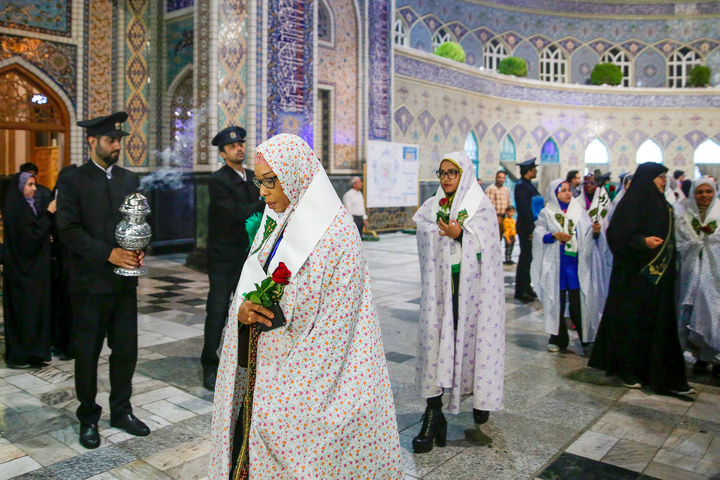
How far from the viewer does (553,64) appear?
70.7 ft

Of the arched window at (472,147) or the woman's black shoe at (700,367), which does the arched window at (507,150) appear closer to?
the arched window at (472,147)

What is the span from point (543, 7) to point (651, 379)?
65.5 ft

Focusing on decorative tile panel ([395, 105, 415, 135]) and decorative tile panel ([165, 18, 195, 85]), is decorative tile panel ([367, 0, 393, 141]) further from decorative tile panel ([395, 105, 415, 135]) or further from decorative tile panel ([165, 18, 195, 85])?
decorative tile panel ([165, 18, 195, 85])

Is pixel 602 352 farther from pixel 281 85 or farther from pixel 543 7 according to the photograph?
pixel 543 7

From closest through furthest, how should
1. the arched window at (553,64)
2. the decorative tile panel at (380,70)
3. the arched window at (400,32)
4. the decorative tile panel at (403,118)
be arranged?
the decorative tile panel at (380,70) → the decorative tile panel at (403,118) → the arched window at (400,32) → the arched window at (553,64)

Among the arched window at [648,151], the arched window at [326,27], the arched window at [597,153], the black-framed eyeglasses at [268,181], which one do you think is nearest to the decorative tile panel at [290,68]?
the arched window at [326,27]

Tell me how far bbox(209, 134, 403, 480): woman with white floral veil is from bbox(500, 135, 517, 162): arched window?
17.1 meters

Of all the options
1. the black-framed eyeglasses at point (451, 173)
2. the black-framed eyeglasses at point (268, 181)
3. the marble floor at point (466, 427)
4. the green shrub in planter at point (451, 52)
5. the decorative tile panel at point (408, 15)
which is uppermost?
the decorative tile panel at point (408, 15)

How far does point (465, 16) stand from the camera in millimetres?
19797

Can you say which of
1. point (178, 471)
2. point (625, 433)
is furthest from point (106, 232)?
point (625, 433)

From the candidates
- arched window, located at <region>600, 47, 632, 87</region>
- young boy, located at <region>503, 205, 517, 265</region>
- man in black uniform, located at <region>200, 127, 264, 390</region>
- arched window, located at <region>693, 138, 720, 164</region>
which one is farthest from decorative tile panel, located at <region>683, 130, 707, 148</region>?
man in black uniform, located at <region>200, 127, 264, 390</region>

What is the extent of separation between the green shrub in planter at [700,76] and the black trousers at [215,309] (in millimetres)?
21546

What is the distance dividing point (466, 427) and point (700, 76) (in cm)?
2146

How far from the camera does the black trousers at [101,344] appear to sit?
9.77ft
